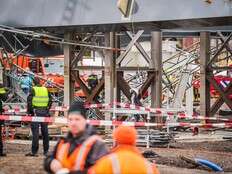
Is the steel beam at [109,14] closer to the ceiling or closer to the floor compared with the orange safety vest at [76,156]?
closer to the ceiling

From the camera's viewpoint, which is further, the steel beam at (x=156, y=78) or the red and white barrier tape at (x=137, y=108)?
the steel beam at (x=156, y=78)

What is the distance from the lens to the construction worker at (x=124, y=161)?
4.85 metres

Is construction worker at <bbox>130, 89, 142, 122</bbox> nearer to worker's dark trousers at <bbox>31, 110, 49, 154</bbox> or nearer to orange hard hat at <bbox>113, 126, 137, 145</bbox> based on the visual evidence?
worker's dark trousers at <bbox>31, 110, 49, 154</bbox>

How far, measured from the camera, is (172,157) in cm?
1403

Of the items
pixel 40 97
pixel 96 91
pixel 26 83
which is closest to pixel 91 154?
pixel 40 97

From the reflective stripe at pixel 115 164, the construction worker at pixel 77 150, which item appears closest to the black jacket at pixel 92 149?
the construction worker at pixel 77 150

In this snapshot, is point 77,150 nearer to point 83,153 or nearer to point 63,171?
point 83,153

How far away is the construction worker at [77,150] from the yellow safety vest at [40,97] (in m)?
8.19

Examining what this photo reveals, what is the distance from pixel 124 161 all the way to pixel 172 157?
9.26 m

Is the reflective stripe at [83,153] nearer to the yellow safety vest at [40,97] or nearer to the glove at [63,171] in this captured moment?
the glove at [63,171]

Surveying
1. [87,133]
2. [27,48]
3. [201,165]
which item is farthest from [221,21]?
[87,133]

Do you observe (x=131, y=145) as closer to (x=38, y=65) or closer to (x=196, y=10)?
(x=196, y=10)

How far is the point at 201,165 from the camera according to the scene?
12.8 meters

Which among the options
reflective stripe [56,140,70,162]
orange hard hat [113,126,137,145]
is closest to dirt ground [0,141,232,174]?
reflective stripe [56,140,70,162]
